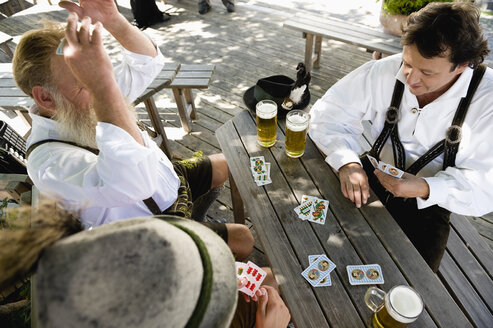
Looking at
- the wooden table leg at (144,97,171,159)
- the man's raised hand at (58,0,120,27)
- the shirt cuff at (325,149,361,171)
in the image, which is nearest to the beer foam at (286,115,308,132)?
the shirt cuff at (325,149,361,171)

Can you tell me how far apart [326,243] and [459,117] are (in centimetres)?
102

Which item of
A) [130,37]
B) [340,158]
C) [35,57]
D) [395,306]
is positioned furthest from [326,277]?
[130,37]

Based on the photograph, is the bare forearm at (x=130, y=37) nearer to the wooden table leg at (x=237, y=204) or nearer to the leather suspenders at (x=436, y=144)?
the wooden table leg at (x=237, y=204)

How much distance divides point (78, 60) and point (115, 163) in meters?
0.42

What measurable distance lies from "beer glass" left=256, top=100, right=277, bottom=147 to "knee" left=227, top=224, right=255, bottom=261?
1.99 feet

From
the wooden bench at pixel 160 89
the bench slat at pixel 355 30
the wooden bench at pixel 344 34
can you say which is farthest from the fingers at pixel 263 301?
the bench slat at pixel 355 30

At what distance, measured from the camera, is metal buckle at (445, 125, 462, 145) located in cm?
159

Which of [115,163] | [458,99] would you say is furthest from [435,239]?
[115,163]

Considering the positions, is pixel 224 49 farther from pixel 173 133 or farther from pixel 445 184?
pixel 445 184

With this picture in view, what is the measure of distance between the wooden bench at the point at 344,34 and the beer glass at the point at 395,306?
2965 mm

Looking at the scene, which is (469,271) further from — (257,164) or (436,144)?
(257,164)

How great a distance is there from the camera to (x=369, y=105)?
1850 millimetres

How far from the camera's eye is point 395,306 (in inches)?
41.6

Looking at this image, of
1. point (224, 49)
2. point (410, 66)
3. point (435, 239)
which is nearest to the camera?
point (410, 66)
